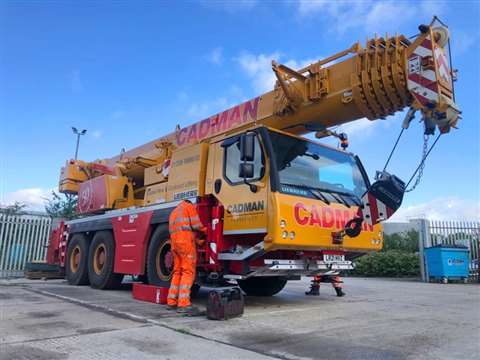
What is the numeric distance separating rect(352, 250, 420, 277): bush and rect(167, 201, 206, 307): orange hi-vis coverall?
10.6 metres

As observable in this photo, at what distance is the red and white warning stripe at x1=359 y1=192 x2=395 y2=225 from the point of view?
575cm

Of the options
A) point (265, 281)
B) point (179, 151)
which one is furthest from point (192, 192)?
point (265, 281)

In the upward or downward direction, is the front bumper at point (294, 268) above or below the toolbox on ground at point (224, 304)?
above

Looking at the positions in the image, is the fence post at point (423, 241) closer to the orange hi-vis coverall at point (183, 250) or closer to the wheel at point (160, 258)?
the wheel at point (160, 258)

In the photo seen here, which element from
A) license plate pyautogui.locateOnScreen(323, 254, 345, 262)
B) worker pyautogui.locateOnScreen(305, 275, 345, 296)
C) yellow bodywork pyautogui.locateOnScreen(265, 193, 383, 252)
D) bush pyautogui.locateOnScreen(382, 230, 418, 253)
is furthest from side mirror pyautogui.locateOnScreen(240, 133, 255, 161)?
bush pyautogui.locateOnScreen(382, 230, 418, 253)

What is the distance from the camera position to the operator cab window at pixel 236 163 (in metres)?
5.71

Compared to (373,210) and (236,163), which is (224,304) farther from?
(373,210)

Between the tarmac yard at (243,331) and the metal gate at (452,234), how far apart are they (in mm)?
6989

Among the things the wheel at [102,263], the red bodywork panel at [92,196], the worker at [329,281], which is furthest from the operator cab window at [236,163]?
the red bodywork panel at [92,196]

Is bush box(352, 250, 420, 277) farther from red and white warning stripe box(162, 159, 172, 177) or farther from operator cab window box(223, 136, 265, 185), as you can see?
operator cab window box(223, 136, 265, 185)

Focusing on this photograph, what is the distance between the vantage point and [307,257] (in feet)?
20.1

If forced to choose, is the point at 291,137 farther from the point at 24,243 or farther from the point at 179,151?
the point at 24,243

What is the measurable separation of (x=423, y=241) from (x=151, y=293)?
9.85 metres

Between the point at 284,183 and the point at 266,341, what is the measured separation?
7.25ft
